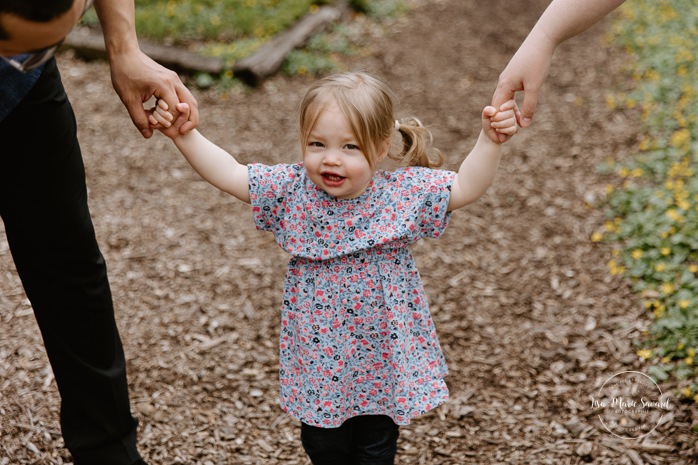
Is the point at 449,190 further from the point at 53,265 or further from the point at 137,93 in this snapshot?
the point at 53,265

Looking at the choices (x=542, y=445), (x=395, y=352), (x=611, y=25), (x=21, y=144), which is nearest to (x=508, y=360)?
(x=542, y=445)

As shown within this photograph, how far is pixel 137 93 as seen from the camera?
216cm

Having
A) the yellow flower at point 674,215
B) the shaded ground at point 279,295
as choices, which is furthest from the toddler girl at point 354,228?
the yellow flower at point 674,215

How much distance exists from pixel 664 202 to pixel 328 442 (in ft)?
9.04

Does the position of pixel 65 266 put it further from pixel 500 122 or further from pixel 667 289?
pixel 667 289

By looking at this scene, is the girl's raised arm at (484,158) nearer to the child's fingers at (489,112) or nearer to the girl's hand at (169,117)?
the child's fingers at (489,112)

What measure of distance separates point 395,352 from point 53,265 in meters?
0.99

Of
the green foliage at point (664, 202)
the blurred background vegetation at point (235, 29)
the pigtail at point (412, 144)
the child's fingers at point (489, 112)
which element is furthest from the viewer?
the blurred background vegetation at point (235, 29)

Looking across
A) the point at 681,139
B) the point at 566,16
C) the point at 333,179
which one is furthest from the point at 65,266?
the point at 681,139

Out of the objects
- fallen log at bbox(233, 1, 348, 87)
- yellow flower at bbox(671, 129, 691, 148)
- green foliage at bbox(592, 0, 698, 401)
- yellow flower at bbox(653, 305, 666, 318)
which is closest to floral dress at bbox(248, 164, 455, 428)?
green foliage at bbox(592, 0, 698, 401)

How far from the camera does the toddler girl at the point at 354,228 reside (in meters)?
1.99

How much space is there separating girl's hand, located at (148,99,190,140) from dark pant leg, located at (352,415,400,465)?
3.50 ft

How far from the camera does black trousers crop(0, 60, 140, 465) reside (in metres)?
1.97

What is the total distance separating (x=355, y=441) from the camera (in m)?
2.42
